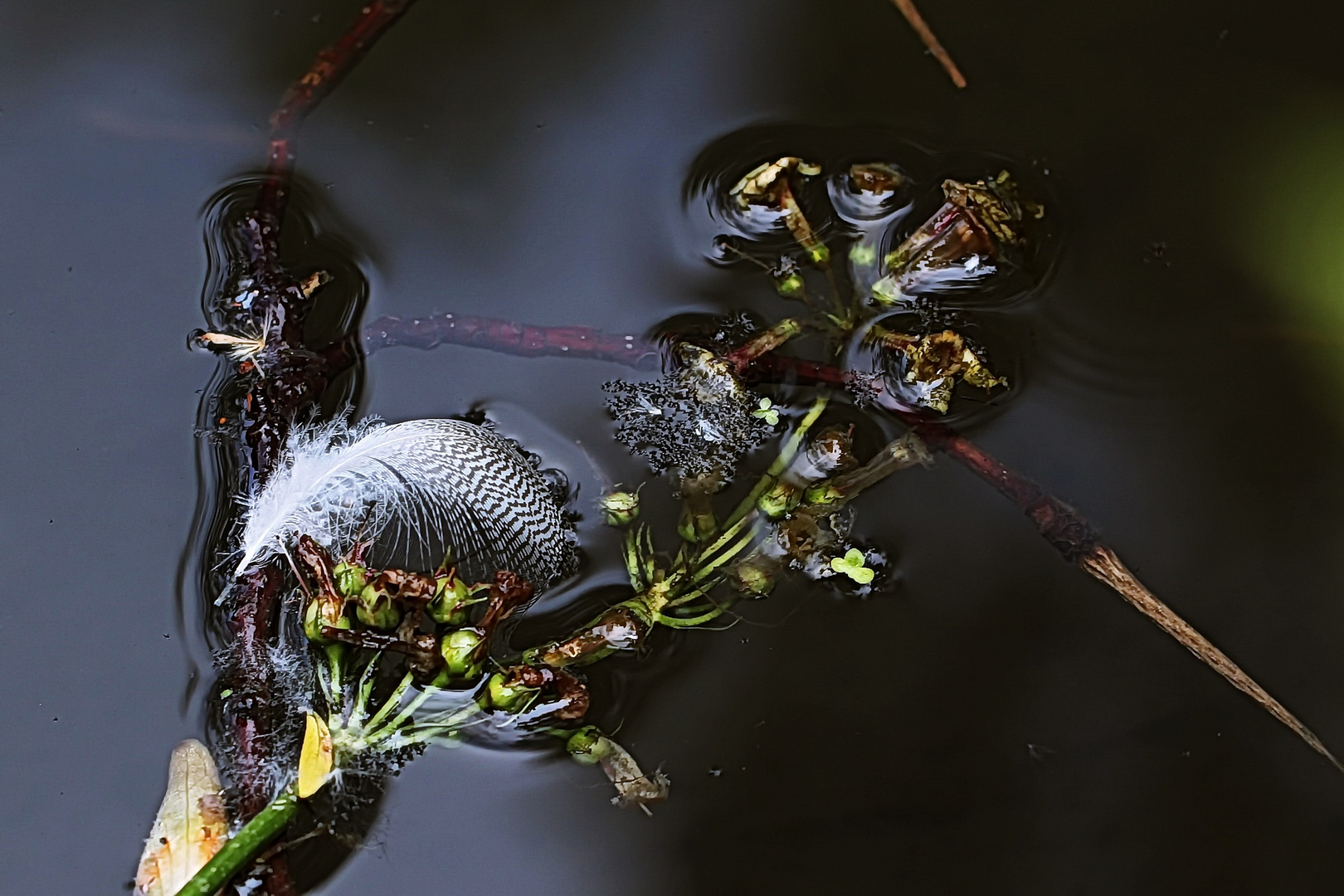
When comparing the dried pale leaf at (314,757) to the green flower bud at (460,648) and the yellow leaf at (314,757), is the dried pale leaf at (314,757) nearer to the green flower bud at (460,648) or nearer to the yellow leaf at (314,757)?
the yellow leaf at (314,757)

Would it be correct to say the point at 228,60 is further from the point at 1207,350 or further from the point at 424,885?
the point at 1207,350

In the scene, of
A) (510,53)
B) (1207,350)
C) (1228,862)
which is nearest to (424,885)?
(1228,862)

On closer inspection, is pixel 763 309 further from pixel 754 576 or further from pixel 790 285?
pixel 754 576

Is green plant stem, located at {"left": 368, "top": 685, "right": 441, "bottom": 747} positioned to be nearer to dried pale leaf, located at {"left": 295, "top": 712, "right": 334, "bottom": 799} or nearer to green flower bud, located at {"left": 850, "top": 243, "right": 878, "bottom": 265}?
dried pale leaf, located at {"left": 295, "top": 712, "right": 334, "bottom": 799}

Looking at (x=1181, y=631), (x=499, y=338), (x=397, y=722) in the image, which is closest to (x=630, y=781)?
(x=397, y=722)

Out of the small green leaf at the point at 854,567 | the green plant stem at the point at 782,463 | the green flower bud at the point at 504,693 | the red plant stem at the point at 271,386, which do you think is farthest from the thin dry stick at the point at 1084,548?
the red plant stem at the point at 271,386

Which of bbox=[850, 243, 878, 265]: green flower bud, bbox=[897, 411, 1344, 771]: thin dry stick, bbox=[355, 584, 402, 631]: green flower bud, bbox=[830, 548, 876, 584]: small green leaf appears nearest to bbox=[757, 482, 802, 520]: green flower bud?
bbox=[830, 548, 876, 584]: small green leaf

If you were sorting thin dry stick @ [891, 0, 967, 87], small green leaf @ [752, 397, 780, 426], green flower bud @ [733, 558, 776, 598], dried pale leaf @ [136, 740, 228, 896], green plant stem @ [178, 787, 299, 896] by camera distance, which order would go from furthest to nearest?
thin dry stick @ [891, 0, 967, 87] → small green leaf @ [752, 397, 780, 426] → green flower bud @ [733, 558, 776, 598] → dried pale leaf @ [136, 740, 228, 896] → green plant stem @ [178, 787, 299, 896]

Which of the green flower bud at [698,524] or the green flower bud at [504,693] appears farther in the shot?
the green flower bud at [698,524]
